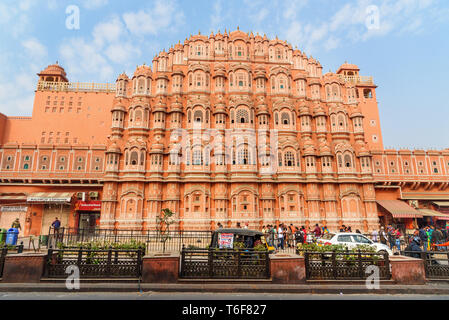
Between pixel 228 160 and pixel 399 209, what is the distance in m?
19.3

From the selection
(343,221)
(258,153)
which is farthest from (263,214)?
(343,221)

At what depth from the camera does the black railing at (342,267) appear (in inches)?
348

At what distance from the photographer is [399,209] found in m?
28.7

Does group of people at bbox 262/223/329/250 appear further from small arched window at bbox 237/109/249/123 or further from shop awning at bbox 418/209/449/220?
shop awning at bbox 418/209/449/220

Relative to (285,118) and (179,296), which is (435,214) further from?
(179,296)

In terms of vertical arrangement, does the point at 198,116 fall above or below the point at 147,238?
above

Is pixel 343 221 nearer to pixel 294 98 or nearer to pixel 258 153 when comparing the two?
pixel 258 153

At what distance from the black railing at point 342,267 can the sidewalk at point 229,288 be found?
353 millimetres

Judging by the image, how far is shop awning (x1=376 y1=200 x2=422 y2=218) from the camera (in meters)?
27.9

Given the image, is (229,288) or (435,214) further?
(435,214)

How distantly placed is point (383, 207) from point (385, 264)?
2343 centimetres

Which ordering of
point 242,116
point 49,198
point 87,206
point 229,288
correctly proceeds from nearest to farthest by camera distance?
point 229,288, point 49,198, point 87,206, point 242,116
